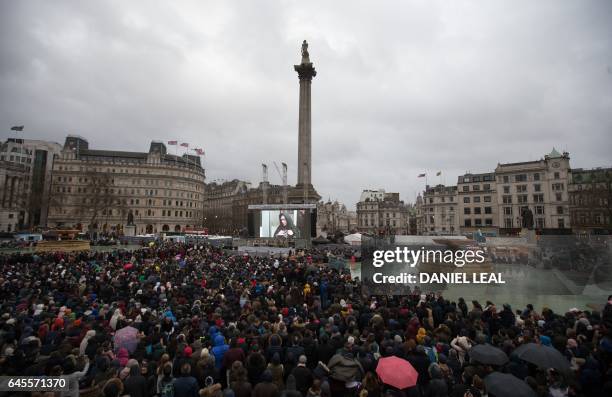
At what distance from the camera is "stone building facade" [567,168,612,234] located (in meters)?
46.4

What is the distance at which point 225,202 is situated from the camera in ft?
422

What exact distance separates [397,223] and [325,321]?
118750mm

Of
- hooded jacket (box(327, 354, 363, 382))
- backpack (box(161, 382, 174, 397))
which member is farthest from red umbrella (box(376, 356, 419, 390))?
backpack (box(161, 382, 174, 397))

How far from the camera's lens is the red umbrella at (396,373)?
544 cm

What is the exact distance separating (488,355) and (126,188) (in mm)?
95686

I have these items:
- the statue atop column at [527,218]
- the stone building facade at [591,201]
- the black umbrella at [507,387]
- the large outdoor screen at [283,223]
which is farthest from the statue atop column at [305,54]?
the black umbrella at [507,387]

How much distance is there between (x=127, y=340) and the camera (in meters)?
7.87

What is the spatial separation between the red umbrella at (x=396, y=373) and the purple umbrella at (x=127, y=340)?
19.8 ft

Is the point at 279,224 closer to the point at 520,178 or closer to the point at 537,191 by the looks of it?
the point at 520,178

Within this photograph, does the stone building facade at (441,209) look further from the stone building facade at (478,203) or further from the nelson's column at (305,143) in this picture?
the nelson's column at (305,143)

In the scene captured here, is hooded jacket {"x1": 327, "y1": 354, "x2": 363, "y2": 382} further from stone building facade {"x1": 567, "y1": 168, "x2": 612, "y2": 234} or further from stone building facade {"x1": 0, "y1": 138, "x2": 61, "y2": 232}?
stone building facade {"x1": 0, "y1": 138, "x2": 61, "y2": 232}

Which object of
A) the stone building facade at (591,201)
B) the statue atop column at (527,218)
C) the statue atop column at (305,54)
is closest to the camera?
the statue atop column at (527,218)

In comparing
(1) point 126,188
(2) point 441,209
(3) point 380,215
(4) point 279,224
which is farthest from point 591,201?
(1) point 126,188

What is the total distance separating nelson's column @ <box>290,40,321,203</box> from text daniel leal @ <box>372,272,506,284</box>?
114 feet
